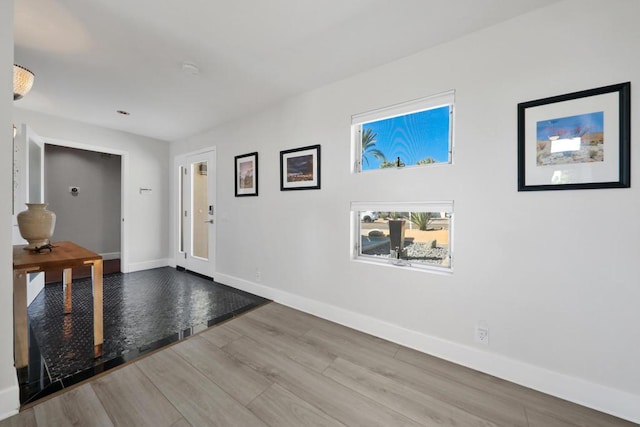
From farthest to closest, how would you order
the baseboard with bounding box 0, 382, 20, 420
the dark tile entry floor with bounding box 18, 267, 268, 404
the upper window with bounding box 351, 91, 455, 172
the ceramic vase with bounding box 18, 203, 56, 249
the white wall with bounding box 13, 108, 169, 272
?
the white wall with bounding box 13, 108, 169, 272 < the upper window with bounding box 351, 91, 455, 172 < the ceramic vase with bounding box 18, 203, 56, 249 < the dark tile entry floor with bounding box 18, 267, 268, 404 < the baseboard with bounding box 0, 382, 20, 420

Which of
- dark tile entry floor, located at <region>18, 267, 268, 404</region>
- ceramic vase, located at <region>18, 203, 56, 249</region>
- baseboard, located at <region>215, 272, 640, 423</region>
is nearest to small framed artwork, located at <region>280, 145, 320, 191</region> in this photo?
baseboard, located at <region>215, 272, 640, 423</region>

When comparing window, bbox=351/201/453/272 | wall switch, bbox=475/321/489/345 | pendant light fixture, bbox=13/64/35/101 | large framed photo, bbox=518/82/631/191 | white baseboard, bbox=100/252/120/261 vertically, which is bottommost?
white baseboard, bbox=100/252/120/261

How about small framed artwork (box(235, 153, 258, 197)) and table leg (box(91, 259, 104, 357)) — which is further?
small framed artwork (box(235, 153, 258, 197))

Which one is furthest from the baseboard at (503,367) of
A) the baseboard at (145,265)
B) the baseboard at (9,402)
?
the baseboard at (145,265)

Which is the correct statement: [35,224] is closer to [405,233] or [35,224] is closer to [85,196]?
[405,233]

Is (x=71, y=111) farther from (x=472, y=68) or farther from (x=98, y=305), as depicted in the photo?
(x=472, y=68)

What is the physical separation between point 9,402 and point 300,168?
8.50 feet

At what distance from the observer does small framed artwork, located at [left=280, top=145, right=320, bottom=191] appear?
2.74m

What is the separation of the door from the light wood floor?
224 centimetres

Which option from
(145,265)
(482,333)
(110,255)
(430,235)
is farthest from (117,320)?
(110,255)

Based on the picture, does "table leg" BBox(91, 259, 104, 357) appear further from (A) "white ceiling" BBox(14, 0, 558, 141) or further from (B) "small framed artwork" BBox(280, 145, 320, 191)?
(B) "small framed artwork" BBox(280, 145, 320, 191)

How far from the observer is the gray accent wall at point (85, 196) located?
4.99 m

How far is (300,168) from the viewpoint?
2885 millimetres

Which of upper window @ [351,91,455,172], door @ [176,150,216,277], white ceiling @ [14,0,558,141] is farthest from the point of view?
door @ [176,150,216,277]
